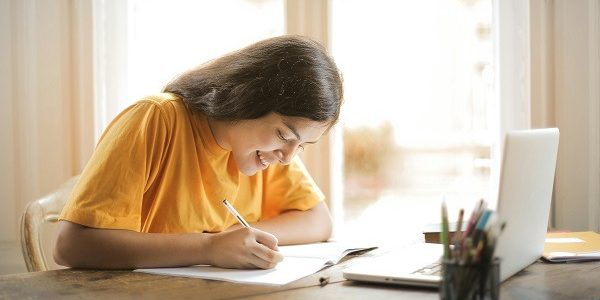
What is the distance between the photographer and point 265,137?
1.71 metres

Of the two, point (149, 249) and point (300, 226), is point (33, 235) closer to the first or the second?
point (149, 249)

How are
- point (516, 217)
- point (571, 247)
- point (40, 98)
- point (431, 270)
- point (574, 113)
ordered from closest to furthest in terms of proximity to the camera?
1. point (516, 217)
2. point (431, 270)
3. point (571, 247)
4. point (574, 113)
5. point (40, 98)

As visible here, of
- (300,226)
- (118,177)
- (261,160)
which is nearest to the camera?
(118,177)

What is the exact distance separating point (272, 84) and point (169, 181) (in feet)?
1.11

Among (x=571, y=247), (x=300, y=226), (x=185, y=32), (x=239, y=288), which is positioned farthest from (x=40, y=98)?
(x=571, y=247)

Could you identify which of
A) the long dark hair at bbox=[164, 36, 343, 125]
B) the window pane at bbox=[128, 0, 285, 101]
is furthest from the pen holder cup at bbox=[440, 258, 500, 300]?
the window pane at bbox=[128, 0, 285, 101]

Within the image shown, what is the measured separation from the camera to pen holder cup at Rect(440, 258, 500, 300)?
0.95 m

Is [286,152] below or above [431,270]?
above

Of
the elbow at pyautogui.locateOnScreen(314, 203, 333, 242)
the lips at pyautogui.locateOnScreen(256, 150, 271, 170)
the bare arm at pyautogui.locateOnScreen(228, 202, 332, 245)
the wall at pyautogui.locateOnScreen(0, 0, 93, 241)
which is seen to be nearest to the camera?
the lips at pyautogui.locateOnScreen(256, 150, 271, 170)

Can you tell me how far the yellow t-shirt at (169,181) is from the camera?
1.54 metres

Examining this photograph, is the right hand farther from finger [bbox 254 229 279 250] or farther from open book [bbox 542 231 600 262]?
open book [bbox 542 231 600 262]

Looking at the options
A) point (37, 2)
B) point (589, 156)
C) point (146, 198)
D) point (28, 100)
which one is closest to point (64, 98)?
point (28, 100)

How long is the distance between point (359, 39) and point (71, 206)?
1.46 meters

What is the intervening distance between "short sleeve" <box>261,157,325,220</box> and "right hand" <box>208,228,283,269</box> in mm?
542
